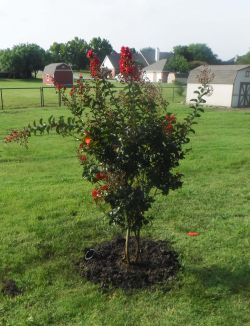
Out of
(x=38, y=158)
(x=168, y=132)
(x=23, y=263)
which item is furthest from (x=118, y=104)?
(x=38, y=158)

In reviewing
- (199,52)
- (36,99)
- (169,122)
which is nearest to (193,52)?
(199,52)

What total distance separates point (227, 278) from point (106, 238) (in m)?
1.82

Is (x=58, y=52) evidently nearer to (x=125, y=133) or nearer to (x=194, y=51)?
(x=194, y=51)

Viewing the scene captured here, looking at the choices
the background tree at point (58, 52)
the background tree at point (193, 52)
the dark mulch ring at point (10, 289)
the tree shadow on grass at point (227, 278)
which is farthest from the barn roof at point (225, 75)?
the background tree at point (58, 52)

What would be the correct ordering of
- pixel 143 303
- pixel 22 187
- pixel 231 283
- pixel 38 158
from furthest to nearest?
pixel 38 158 < pixel 22 187 < pixel 231 283 < pixel 143 303

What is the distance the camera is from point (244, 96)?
95.7ft

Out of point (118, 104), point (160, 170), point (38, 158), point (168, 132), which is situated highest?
point (118, 104)

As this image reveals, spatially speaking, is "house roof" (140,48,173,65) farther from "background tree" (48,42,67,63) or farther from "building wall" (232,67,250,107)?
"building wall" (232,67,250,107)

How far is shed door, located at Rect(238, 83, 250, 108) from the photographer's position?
2900 cm

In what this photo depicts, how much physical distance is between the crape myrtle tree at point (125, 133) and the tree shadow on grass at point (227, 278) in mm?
1068

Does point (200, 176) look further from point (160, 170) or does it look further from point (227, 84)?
point (227, 84)

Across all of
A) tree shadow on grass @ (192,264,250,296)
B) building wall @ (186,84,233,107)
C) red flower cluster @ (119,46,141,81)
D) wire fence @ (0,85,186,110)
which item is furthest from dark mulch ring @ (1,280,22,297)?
building wall @ (186,84,233,107)

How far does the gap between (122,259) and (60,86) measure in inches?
88.0

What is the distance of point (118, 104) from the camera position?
14.0 feet
